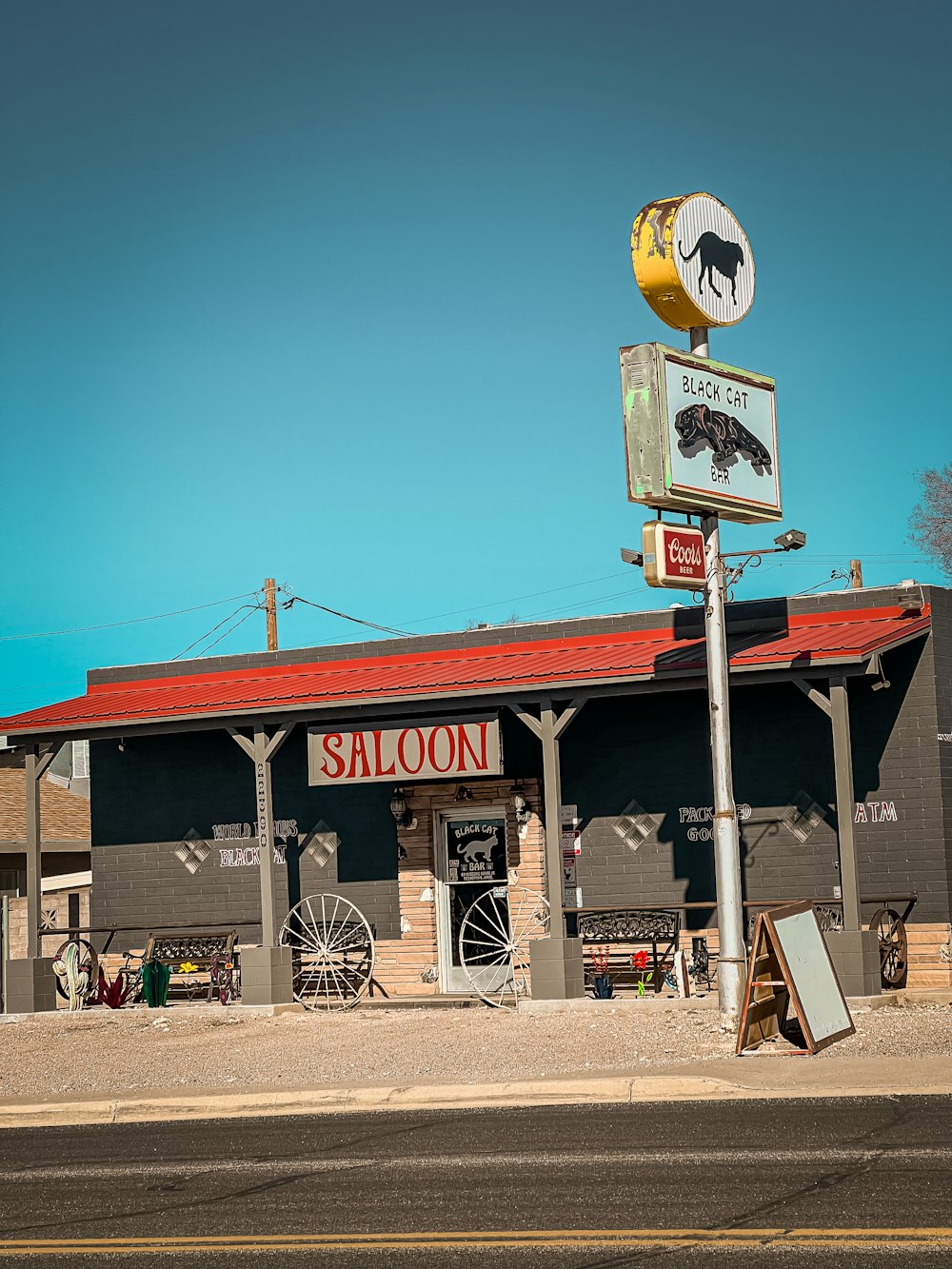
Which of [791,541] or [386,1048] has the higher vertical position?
[791,541]

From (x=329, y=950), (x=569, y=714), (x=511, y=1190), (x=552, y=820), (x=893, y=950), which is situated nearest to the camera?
(x=511, y=1190)

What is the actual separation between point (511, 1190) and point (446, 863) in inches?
505

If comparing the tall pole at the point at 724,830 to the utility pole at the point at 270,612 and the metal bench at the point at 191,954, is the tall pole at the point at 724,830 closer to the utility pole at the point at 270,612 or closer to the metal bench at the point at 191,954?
the metal bench at the point at 191,954

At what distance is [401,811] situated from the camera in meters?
21.3

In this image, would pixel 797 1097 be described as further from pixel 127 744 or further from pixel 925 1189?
pixel 127 744

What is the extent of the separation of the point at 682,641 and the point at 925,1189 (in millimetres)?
12536

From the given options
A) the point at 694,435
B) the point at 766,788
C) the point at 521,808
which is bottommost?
the point at 521,808

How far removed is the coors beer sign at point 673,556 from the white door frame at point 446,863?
5.77m

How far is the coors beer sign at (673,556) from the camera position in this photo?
627 inches

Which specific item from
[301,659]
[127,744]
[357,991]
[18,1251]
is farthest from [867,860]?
[18,1251]

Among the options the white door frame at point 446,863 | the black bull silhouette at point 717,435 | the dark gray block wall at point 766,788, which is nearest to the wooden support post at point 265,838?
the white door frame at point 446,863

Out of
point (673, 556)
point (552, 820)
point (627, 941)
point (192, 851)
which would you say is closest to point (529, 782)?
point (627, 941)

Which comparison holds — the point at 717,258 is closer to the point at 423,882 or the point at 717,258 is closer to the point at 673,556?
the point at 673,556

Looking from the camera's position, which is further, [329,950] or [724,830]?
[329,950]
